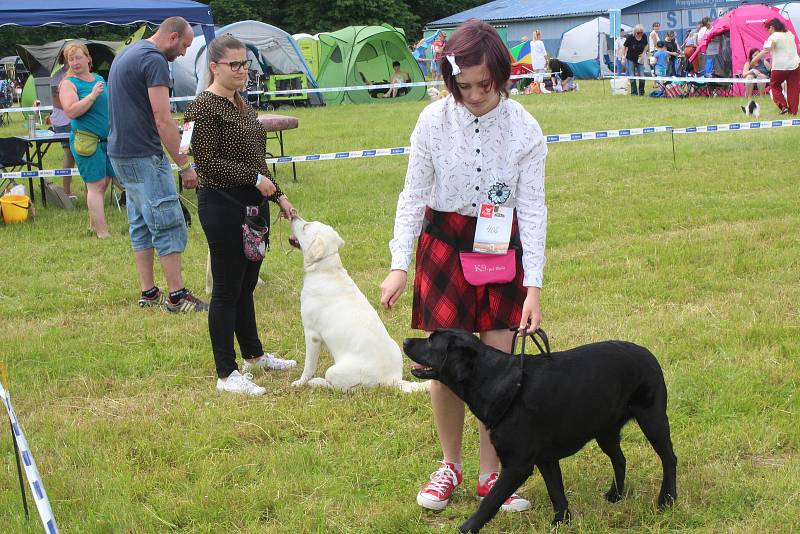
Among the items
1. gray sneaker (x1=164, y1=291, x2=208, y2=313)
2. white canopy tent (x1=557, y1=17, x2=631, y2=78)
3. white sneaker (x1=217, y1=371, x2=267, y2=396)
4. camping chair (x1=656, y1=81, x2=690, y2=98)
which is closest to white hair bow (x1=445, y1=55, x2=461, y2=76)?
white sneaker (x1=217, y1=371, x2=267, y2=396)

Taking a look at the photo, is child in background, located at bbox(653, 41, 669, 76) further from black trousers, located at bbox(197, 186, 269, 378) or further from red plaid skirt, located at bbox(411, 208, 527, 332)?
red plaid skirt, located at bbox(411, 208, 527, 332)

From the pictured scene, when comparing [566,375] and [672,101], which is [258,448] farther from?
[672,101]

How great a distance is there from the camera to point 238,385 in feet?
15.4

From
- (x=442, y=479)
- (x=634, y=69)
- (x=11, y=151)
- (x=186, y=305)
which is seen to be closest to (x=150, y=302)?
(x=186, y=305)

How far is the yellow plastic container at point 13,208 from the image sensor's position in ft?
31.9

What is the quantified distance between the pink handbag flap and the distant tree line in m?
41.3

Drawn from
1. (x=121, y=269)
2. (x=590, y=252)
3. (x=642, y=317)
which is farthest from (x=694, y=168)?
(x=121, y=269)

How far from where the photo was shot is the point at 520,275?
10.4 ft

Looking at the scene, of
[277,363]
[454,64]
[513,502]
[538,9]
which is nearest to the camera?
[454,64]

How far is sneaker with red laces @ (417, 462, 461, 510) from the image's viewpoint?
3320 mm

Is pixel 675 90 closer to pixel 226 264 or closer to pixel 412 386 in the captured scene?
pixel 412 386

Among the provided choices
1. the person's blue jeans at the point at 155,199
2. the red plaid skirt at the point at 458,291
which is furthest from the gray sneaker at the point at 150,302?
the red plaid skirt at the point at 458,291

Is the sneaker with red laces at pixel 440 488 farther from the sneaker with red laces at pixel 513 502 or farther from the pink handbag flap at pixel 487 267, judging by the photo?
the pink handbag flap at pixel 487 267

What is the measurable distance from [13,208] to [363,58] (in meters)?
18.1
